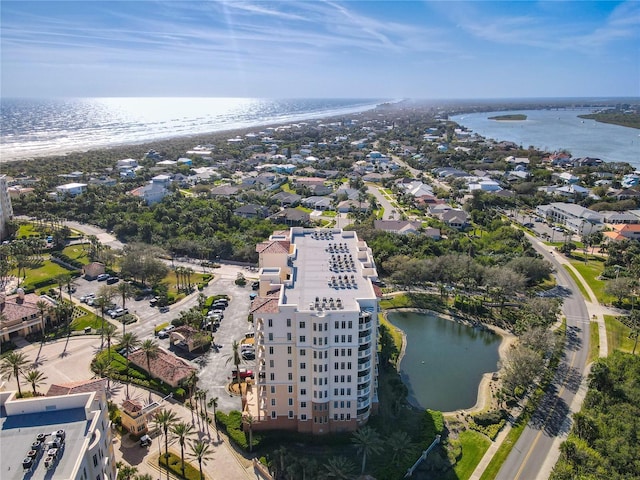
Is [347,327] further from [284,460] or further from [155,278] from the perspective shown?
[155,278]

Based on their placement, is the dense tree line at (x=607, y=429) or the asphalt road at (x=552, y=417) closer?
the dense tree line at (x=607, y=429)

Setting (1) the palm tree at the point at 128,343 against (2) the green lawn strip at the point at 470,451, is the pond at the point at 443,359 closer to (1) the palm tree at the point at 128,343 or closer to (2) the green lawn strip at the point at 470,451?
(2) the green lawn strip at the point at 470,451

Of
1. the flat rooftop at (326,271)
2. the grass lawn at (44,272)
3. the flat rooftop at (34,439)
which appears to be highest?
the flat rooftop at (326,271)

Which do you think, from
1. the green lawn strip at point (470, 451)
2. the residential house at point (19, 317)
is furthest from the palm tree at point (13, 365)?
the green lawn strip at point (470, 451)

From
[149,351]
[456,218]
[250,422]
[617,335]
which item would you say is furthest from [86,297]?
[456,218]

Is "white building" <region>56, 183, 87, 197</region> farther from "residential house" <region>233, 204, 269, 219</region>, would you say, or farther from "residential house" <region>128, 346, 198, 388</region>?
"residential house" <region>128, 346, 198, 388</region>

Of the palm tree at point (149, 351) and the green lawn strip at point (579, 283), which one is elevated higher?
the palm tree at point (149, 351)

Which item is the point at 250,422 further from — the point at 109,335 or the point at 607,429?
the point at 607,429
